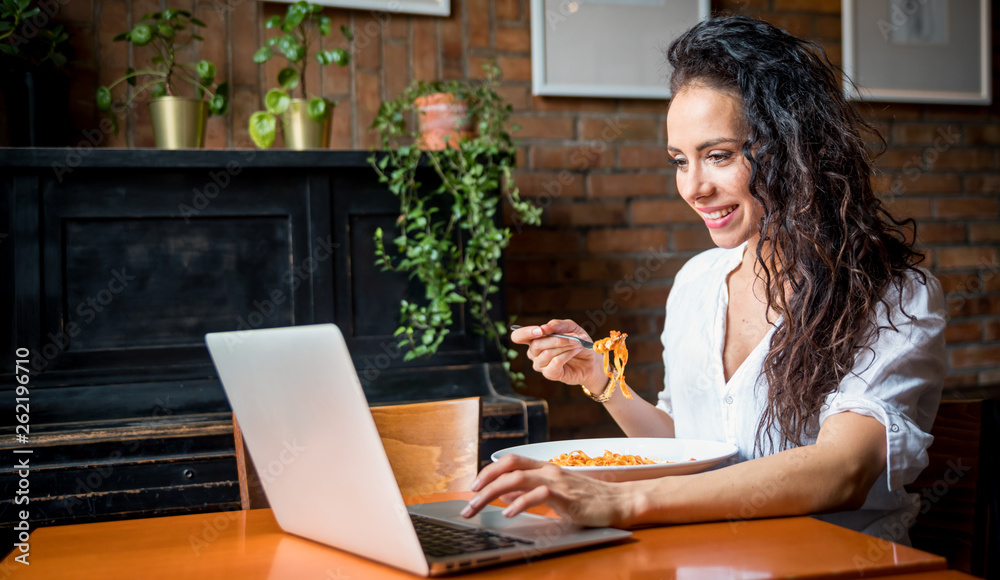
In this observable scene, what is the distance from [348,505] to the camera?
2.58ft

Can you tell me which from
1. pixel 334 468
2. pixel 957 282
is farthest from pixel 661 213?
pixel 334 468

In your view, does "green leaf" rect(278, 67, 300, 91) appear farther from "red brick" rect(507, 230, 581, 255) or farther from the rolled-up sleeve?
the rolled-up sleeve

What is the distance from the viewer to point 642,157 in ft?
9.41

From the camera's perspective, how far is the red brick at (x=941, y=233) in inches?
124

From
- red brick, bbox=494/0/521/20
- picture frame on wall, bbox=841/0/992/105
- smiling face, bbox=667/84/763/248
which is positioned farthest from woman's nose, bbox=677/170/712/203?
picture frame on wall, bbox=841/0/992/105

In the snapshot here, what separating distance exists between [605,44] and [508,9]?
0.35 meters

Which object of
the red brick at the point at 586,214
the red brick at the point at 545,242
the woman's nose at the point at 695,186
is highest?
the red brick at the point at 586,214

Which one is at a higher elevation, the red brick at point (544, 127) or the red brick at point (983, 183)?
the red brick at point (544, 127)

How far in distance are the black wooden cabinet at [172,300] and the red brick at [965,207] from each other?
6.68 ft

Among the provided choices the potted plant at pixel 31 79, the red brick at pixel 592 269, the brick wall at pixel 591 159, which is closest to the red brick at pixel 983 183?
the brick wall at pixel 591 159

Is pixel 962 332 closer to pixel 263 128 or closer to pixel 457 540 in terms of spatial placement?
pixel 263 128

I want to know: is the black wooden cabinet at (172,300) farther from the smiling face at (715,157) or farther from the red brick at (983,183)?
the red brick at (983,183)

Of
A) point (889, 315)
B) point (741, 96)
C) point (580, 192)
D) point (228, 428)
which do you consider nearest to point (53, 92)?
point (228, 428)

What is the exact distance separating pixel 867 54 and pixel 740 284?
1.97m
